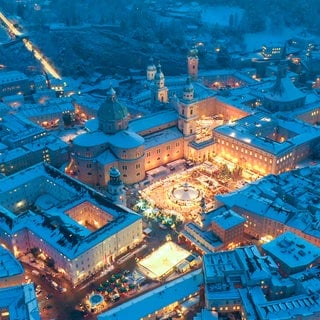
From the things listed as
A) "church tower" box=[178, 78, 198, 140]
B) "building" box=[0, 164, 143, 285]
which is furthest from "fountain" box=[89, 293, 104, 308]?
"church tower" box=[178, 78, 198, 140]

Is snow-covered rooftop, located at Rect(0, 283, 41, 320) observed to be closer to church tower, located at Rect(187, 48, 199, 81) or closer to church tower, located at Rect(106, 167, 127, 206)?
church tower, located at Rect(106, 167, 127, 206)

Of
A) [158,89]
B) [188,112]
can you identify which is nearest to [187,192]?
[188,112]

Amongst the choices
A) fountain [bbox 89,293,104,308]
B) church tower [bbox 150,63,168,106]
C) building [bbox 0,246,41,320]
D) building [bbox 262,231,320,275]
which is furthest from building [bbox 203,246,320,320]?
church tower [bbox 150,63,168,106]

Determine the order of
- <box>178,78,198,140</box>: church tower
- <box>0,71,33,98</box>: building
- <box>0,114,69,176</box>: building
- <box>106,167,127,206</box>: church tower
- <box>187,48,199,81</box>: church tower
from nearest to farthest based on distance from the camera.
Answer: <box>106,167,127,206</box>: church tower → <box>0,114,69,176</box>: building → <box>178,78,198,140</box>: church tower → <box>187,48,199,81</box>: church tower → <box>0,71,33,98</box>: building

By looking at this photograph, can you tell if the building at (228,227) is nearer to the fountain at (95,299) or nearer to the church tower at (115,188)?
the church tower at (115,188)

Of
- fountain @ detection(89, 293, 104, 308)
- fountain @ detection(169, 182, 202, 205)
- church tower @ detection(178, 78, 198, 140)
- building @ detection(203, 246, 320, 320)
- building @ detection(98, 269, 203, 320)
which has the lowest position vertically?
fountain @ detection(89, 293, 104, 308)

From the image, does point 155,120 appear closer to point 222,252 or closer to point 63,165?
point 63,165

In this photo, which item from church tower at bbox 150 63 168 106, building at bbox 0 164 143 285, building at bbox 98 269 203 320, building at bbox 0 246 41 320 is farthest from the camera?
church tower at bbox 150 63 168 106

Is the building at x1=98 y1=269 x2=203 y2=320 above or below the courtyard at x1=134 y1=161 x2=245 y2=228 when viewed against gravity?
Result: above

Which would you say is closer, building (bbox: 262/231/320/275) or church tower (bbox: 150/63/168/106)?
building (bbox: 262/231/320/275)
